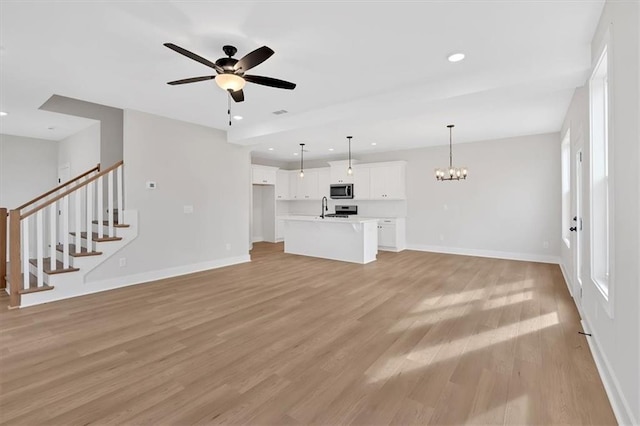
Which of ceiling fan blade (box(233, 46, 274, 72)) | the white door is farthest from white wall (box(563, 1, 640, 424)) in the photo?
ceiling fan blade (box(233, 46, 274, 72))

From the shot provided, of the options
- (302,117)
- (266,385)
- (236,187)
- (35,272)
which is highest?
(302,117)

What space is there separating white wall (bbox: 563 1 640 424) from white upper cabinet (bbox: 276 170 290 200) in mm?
8450

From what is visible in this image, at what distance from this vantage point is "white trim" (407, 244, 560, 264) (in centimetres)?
637

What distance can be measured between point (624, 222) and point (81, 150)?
7.92 m

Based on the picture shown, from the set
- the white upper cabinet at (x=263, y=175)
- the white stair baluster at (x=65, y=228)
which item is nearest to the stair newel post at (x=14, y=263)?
the white stair baluster at (x=65, y=228)

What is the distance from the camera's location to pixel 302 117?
16.6 ft

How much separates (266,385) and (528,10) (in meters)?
3.48

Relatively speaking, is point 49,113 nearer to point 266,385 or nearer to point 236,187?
point 236,187

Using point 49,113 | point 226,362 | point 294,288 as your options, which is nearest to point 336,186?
point 294,288

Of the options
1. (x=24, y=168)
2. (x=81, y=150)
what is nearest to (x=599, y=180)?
(x=81, y=150)

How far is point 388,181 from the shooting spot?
27.0ft

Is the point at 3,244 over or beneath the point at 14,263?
over

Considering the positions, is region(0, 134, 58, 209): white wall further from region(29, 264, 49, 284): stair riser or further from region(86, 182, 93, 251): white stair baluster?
region(86, 182, 93, 251): white stair baluster

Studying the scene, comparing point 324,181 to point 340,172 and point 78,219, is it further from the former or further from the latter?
point 78,219
